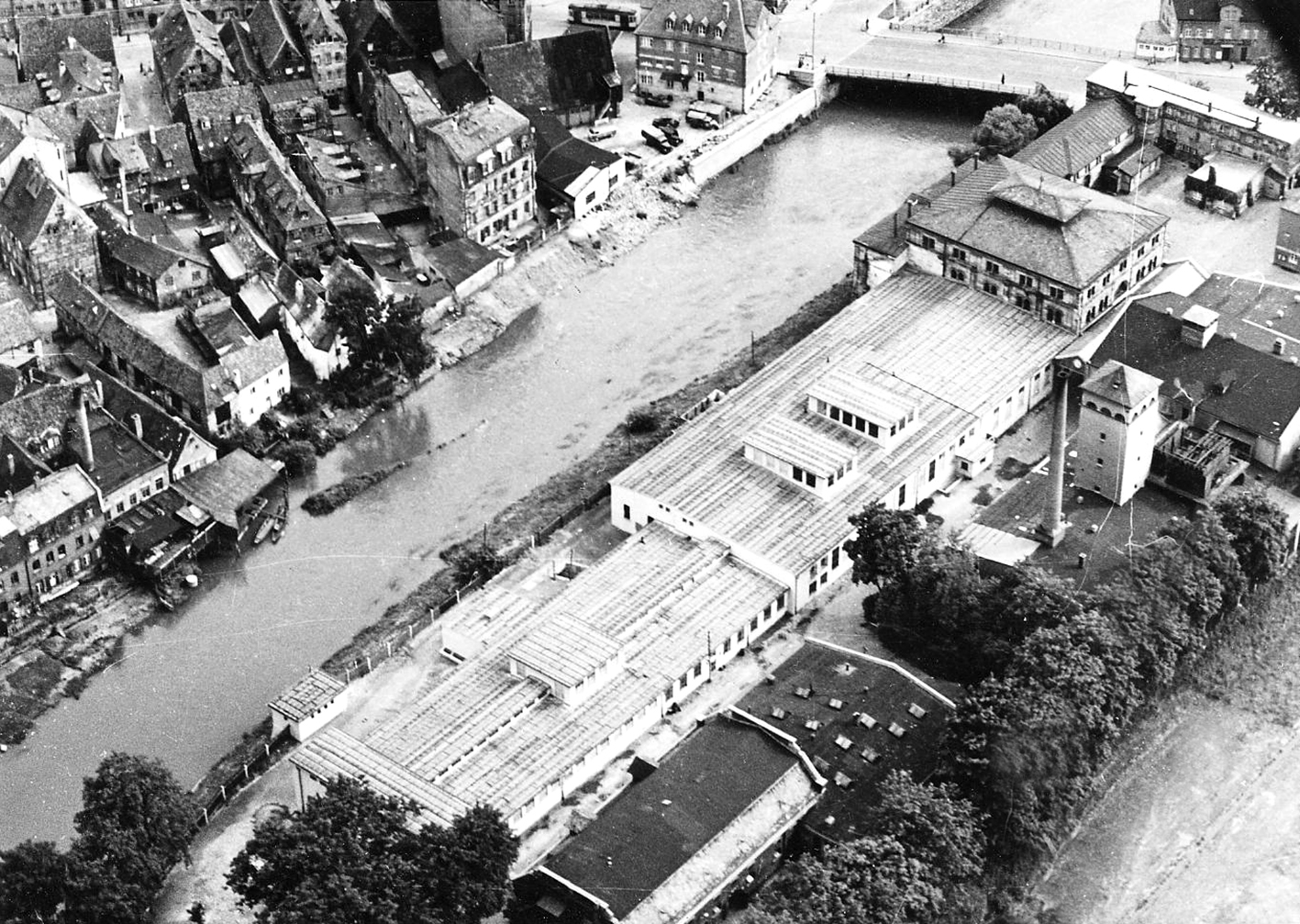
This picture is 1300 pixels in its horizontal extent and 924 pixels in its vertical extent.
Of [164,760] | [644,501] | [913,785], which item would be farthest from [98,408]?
[913,785]

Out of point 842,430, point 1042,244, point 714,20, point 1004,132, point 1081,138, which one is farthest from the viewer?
point 714,20

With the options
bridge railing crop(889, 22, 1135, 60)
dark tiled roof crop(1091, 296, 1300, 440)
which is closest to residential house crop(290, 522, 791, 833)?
dark tiled roof crop(1091, 296, 1300, 440)

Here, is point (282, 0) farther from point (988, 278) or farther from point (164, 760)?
point (164, 760)

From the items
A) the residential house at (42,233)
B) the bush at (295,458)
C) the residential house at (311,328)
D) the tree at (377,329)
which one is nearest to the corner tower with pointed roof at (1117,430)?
the tree at (377,329)

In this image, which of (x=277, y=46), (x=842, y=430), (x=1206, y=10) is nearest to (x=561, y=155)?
(x=277, y=46)

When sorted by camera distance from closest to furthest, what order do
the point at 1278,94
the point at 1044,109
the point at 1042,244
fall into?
the point at 1042,244, the point at 1278,94, the point at 1044,109

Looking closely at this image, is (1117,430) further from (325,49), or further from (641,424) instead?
(325,49)
